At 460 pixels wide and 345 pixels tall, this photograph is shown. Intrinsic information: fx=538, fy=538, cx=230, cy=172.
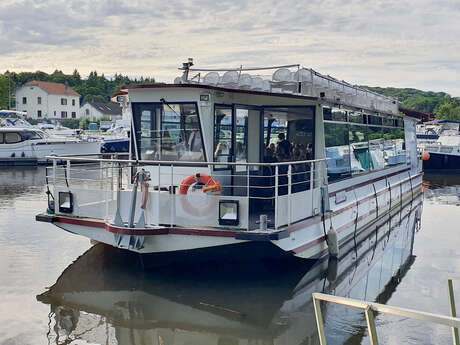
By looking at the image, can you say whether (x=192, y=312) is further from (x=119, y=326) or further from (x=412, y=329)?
(x=412, y=329)

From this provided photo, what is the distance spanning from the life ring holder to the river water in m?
1.32

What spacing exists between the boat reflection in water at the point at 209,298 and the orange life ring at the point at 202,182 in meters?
1.64

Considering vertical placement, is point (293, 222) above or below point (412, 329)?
above

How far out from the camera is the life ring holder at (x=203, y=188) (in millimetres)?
8859

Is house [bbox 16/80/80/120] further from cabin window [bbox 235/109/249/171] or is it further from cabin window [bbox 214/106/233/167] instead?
cabin window [bbox 214/106/233/167]

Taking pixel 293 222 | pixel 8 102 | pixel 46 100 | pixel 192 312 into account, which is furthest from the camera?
pixel 46 100

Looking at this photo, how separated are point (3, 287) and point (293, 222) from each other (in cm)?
500

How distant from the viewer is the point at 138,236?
8.80 meters

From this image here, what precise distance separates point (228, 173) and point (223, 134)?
0.79m

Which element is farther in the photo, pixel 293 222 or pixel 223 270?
pixel 223 270

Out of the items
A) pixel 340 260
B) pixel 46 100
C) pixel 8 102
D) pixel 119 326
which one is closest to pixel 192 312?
pixel 119 326

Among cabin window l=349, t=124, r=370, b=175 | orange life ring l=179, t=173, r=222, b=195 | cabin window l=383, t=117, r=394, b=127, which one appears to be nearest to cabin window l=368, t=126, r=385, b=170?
cabin window l=349, t=124, r=370, b=175

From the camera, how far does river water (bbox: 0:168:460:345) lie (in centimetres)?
726

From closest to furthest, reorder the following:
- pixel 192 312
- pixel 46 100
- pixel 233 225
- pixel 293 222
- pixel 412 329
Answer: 1. pixel 412 329
2. pixel 192 312
3. pixel 233 225
4. pixel 293 222
5. pixel 46 100
